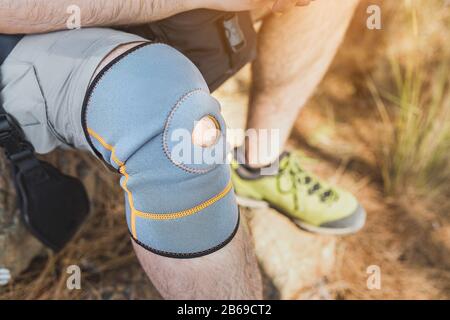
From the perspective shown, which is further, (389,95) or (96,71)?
(389,95)

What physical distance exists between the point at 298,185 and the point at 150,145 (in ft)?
2.22

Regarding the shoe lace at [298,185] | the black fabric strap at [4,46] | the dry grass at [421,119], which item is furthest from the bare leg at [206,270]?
the dry grass at [421,119]

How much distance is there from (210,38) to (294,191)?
525 millimetres

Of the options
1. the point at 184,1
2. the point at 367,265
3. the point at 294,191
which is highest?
the point at 184,1

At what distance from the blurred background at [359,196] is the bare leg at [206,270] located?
0.36 meters

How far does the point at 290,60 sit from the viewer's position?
1.16m

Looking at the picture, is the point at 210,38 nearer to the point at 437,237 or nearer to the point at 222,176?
the point at 222,176

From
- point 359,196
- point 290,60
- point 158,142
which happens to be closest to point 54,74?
point 158,142

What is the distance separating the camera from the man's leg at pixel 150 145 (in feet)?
2.30

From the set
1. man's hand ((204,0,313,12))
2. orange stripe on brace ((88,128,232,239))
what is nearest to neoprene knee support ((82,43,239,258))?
orange stripe on brace ((88,128,232,239))

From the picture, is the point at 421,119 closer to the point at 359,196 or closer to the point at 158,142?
the point at 359,196

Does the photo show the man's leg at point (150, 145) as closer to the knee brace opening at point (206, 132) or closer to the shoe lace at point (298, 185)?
the knee brace opening at point (206, 132)
